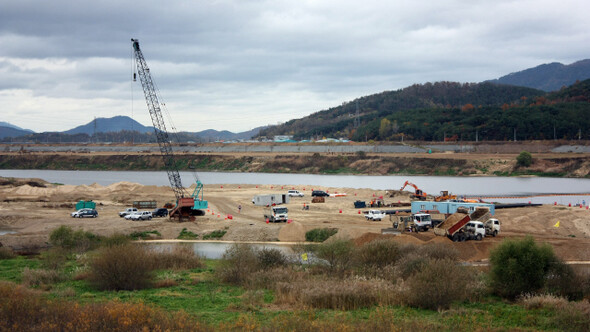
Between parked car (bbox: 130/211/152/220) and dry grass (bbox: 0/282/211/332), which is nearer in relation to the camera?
dry grass (bbox: 0/282/211/332)

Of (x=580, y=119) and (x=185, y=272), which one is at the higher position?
(x=580, y=119)

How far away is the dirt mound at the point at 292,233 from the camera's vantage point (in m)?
42.7

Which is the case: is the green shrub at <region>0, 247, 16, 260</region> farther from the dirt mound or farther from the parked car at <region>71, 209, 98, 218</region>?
the dirt mound

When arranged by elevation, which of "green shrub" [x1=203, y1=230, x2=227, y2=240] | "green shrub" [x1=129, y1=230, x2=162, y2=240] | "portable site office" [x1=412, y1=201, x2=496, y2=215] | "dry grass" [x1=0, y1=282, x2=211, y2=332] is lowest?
"green shrub" [x1=203, y1=230, x2=227, y2=240]

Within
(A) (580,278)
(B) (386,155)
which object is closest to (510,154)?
(B) (386,155)

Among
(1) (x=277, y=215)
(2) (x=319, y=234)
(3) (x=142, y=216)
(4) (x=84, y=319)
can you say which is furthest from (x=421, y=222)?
(4) (x=84, y=319)

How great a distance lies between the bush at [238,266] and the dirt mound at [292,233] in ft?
47.5

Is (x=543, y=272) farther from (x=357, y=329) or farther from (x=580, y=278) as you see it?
(x=357, y=329)

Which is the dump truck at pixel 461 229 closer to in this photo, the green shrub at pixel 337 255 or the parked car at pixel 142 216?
the green shrub at pixel 337 255

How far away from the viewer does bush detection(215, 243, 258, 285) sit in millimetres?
26138

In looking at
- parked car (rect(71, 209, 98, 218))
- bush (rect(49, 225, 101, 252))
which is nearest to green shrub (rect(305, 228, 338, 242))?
bush (rect(49, 225, 101, 252))

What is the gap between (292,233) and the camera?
141 ft

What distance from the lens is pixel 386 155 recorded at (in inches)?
5586

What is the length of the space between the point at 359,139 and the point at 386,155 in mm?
53415
